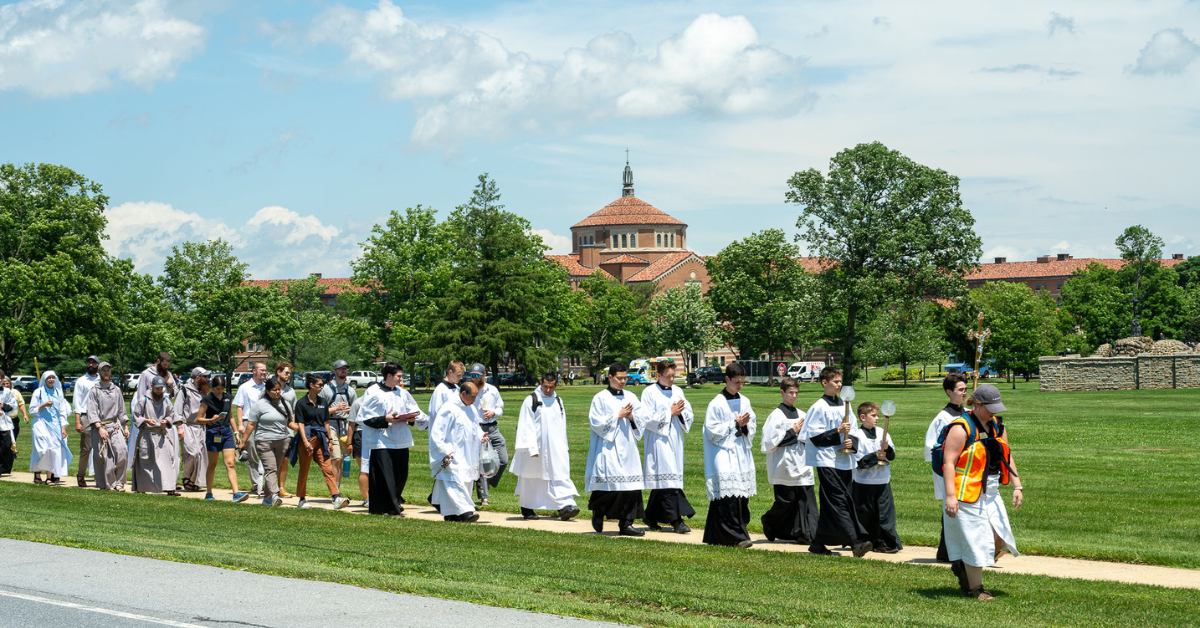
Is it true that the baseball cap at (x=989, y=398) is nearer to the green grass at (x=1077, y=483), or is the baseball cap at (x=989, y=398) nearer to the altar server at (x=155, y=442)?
the green grass at (x=1077, y=483)

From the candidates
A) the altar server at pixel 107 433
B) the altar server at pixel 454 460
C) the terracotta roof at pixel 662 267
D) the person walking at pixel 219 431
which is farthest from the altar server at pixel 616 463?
the terracotta roof at pixel 662 267

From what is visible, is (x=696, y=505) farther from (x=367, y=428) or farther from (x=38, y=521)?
(x=38, y=521)

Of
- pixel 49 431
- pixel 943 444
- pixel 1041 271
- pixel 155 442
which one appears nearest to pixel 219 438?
pixel 155 442

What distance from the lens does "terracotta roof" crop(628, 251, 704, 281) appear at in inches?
4776

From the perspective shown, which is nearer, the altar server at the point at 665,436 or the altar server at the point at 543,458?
the altar server at the point at 665,436

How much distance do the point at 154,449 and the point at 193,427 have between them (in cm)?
63

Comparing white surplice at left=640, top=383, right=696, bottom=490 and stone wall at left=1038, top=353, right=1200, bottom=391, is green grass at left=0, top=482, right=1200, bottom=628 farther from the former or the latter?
stone wall at left=1038, top=353, right=1200, bottom=391

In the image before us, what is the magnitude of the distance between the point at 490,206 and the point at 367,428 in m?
49.3

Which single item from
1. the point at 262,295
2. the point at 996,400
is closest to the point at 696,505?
the point at 996,400

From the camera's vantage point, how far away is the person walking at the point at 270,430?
1438 cm

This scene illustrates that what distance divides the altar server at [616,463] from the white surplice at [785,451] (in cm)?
146

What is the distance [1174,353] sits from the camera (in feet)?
170

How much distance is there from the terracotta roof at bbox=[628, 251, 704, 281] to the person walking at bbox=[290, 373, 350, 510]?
10598cm

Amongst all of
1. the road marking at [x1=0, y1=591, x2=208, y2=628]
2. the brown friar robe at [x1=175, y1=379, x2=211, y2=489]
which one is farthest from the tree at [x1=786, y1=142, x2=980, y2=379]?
the road marking at [x1=0, y1=591, x2=208, y2=628]
